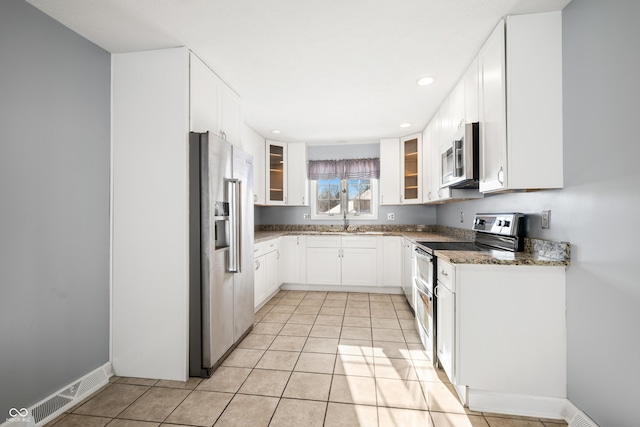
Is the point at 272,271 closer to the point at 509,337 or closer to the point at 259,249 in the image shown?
the point at 259,249

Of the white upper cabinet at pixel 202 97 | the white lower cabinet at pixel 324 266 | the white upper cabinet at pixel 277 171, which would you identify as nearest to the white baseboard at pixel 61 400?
the white upper cabinet at pixel 202 97

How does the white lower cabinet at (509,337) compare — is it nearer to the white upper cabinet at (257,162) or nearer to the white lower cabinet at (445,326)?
the white lower cabinet at (445,326)

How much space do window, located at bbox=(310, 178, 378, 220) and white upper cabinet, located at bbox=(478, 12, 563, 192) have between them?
127 inches

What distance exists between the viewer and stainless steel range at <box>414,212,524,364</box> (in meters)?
2.16

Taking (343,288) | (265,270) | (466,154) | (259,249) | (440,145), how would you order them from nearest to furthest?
(466,154) < (440,145) < (259,249) < (265,270) < (343,288)

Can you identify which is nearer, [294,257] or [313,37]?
[313,37]

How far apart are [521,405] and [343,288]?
293 centimetres

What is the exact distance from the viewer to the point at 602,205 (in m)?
1.46

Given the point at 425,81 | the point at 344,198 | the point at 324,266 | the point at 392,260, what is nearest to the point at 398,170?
the point at 344,198

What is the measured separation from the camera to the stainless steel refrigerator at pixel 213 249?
2168mm

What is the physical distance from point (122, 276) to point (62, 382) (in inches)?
27.8

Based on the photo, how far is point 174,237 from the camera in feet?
7.07

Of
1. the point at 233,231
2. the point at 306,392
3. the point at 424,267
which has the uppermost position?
the point at 233,231

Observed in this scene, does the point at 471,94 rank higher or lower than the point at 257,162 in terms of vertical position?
higher
